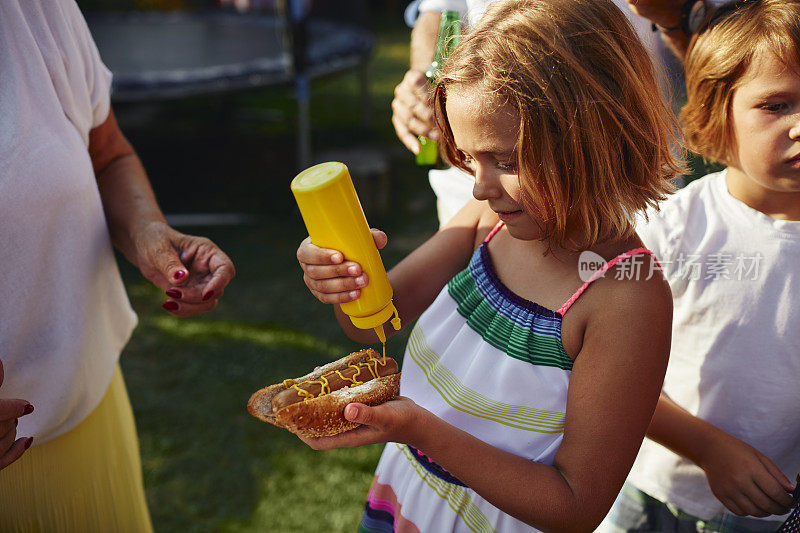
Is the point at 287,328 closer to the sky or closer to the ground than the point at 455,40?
closer to the ground

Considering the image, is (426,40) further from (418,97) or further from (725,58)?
(725,58)

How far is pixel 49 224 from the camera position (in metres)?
1.35

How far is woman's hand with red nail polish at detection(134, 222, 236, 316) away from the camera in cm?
147

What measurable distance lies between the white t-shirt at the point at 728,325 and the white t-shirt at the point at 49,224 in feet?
4.15

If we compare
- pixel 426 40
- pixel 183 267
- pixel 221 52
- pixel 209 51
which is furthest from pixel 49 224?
pixel 209 51

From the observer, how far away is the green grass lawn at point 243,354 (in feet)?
8.79

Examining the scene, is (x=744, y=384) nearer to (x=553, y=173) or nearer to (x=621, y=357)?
(x=621, y=357)

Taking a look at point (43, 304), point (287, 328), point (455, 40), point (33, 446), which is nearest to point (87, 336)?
point (43, 304)

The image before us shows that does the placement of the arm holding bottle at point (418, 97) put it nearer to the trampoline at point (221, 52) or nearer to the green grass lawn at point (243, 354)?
the green grass lawn at point (243, 354)

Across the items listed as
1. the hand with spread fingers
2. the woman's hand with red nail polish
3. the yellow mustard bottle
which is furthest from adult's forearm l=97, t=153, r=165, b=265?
the yellow mustard bottle

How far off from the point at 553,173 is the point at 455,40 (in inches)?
14.4

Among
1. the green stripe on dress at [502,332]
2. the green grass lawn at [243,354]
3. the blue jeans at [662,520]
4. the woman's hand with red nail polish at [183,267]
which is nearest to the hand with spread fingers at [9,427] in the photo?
the woman's hand with red nail polish at [183,267]

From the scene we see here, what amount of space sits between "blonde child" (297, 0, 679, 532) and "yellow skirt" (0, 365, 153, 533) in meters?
0.68

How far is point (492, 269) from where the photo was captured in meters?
1.39
